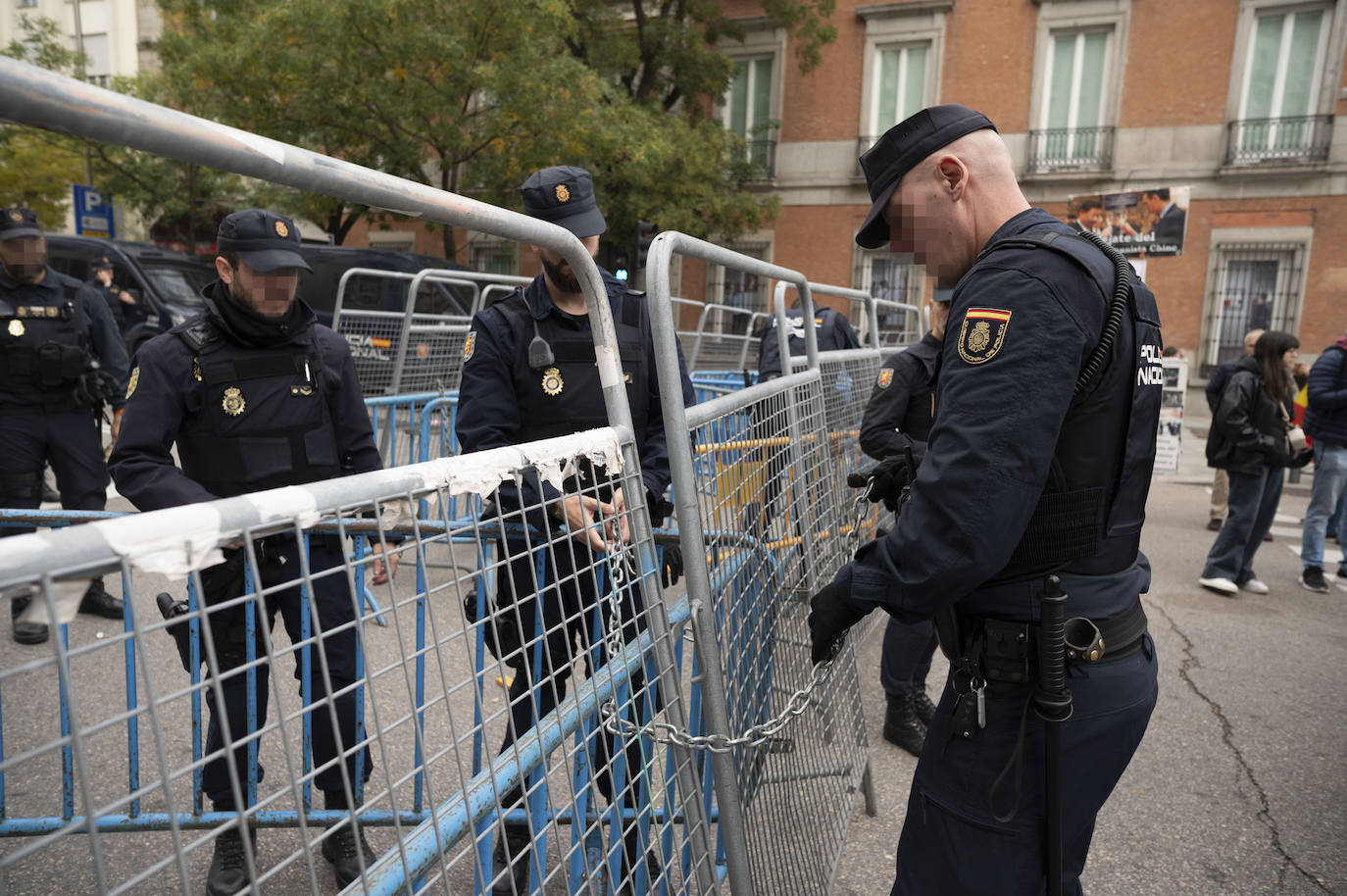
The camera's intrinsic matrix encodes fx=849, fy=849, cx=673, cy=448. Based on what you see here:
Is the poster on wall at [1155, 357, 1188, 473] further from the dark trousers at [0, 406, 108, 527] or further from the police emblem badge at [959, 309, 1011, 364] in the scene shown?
the dark trousers at [0, 406, 108, 527]

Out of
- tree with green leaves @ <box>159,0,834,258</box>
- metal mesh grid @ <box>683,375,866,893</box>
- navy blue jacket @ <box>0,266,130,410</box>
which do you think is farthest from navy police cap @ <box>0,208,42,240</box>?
tree with green leaves @ <box>159,0,834,258</box>

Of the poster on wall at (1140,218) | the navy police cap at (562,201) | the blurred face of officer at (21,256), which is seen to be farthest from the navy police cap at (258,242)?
the poster on wall at (1140,218)

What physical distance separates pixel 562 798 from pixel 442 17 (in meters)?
13.2

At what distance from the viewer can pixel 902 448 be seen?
3.49 m

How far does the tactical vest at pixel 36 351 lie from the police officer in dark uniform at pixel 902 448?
12.6 feet

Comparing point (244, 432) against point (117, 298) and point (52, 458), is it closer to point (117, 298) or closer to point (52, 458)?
point (52, 458)

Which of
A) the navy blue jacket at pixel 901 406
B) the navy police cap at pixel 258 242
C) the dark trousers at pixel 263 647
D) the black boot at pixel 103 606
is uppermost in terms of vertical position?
the navy police cap at pixel 258 242

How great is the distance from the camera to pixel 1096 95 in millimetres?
17281

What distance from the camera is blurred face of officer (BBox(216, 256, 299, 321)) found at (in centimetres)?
254

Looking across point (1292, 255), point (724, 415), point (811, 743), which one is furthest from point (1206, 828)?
point (1292, 255)

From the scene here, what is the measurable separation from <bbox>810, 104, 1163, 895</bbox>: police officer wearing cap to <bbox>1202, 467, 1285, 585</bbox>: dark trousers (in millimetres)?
4708

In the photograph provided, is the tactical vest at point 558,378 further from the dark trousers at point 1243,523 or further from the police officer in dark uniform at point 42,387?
the dark trousers at point 1243,523

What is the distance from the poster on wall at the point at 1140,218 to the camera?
8806 mm

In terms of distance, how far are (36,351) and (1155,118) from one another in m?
18.9
